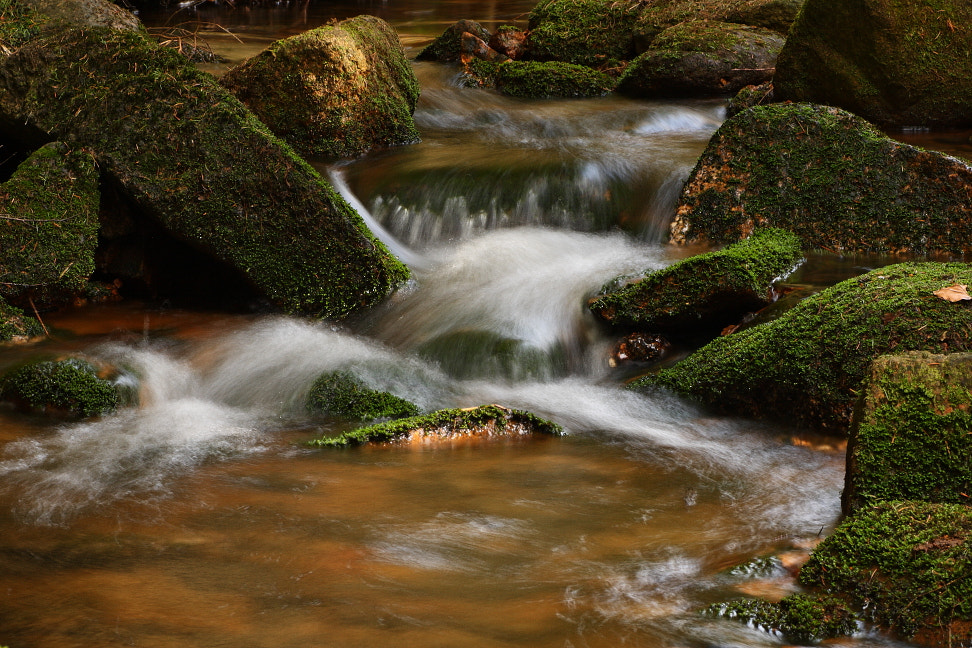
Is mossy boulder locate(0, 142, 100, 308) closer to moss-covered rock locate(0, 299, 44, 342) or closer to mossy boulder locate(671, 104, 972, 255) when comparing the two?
moss-covered rock locate(0, 299, 44, 342)

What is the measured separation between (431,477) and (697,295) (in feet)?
7.66

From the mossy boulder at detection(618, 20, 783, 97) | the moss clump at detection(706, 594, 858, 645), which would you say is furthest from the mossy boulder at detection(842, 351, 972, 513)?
the mossy boulder at detection(618, 20, 783, 97)

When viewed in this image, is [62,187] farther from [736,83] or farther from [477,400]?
[736,83]

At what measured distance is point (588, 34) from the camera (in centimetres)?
1244

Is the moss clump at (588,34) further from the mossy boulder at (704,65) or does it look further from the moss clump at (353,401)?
the moss clump at (353,401)

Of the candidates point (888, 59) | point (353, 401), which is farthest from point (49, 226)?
point (888, 59)

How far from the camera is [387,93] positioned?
8750mm

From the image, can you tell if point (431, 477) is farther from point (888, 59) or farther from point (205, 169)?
point (888, 59)

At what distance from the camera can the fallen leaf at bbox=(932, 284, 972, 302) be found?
4.37 metres

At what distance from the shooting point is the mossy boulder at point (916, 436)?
327 cm

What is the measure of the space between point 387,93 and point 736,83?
428 centimetres

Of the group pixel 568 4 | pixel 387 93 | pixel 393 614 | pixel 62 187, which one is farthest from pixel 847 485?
pixel 568 4

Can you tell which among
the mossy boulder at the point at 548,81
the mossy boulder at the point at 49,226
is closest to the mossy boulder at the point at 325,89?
the mossy boulder at the point at 49,226

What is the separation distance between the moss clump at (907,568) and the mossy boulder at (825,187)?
396 centimetres
